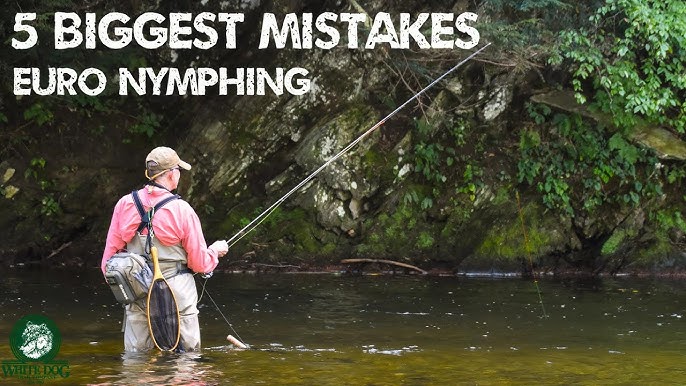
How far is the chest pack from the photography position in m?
6.87

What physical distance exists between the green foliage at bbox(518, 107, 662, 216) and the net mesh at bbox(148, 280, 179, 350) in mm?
9576

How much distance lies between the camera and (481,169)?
52.7ft

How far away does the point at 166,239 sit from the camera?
6941mm

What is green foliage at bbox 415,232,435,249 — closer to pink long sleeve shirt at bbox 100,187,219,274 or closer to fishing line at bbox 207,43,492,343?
fishing line at bbox 207,43,492,343

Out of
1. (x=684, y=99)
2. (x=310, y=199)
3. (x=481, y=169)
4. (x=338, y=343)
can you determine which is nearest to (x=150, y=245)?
(x=338, y=343)

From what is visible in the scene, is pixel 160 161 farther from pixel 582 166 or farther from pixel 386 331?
pixel 582 166

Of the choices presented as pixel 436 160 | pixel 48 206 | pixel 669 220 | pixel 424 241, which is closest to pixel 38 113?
pixel 48 206

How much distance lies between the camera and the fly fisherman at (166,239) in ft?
22.7

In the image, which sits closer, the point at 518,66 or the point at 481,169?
the point at 518,66

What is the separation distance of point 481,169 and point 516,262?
183cm

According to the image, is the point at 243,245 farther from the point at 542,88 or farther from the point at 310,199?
the point at 542,88

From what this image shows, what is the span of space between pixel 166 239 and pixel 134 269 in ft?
1.02

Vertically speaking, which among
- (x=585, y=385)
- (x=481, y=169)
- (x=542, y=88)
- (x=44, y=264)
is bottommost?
(x=585, y=385)

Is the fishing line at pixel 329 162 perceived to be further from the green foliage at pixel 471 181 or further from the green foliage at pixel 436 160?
the green foliage at pixel 471 181
